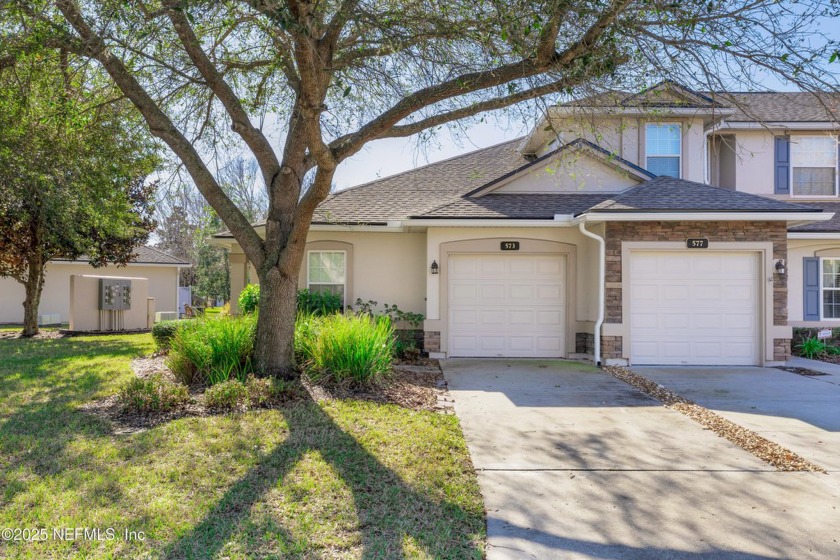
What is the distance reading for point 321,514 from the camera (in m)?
3.67

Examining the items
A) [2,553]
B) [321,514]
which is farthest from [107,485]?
[321,514]

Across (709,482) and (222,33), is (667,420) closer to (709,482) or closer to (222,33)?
(709,482)

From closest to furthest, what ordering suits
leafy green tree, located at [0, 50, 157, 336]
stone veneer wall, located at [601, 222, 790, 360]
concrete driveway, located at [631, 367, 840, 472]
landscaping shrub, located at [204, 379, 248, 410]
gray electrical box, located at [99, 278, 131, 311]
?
concrete driveway, located at [631, 367, 840, 472] → landscaping shrub, located at [204, 379, 248, 410] → leafy green tree, located at [0, 50, 157, 336] → stone veneer wall, located at [601, 222, 790, 360] → gray electrical box, located at [99, 278, 131, 311]

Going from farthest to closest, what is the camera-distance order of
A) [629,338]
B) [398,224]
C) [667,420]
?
[398,224], [629,338], [667,420]

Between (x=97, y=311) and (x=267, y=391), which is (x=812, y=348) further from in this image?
(x=97, y=311)

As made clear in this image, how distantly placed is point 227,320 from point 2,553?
562 centimetres

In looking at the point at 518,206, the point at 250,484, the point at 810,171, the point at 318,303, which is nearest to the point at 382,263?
the point at 318,303

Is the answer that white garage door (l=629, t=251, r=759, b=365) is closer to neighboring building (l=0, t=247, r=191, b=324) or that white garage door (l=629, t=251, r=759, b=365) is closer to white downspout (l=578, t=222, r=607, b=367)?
white downspout (l=578, t=222, r=607, b=367)

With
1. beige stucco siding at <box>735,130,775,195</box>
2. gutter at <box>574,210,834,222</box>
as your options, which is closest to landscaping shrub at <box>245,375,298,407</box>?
gutter at <box>574,210,834,222</box>

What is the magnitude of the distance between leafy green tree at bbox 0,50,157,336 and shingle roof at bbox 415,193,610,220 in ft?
19.9

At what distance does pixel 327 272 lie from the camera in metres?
→ 12.3

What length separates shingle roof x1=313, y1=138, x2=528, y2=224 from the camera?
12.0m

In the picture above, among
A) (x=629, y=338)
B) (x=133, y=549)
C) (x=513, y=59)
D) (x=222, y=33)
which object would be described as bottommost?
(x=133, y=549)

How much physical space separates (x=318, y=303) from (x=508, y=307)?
4.12 metres
